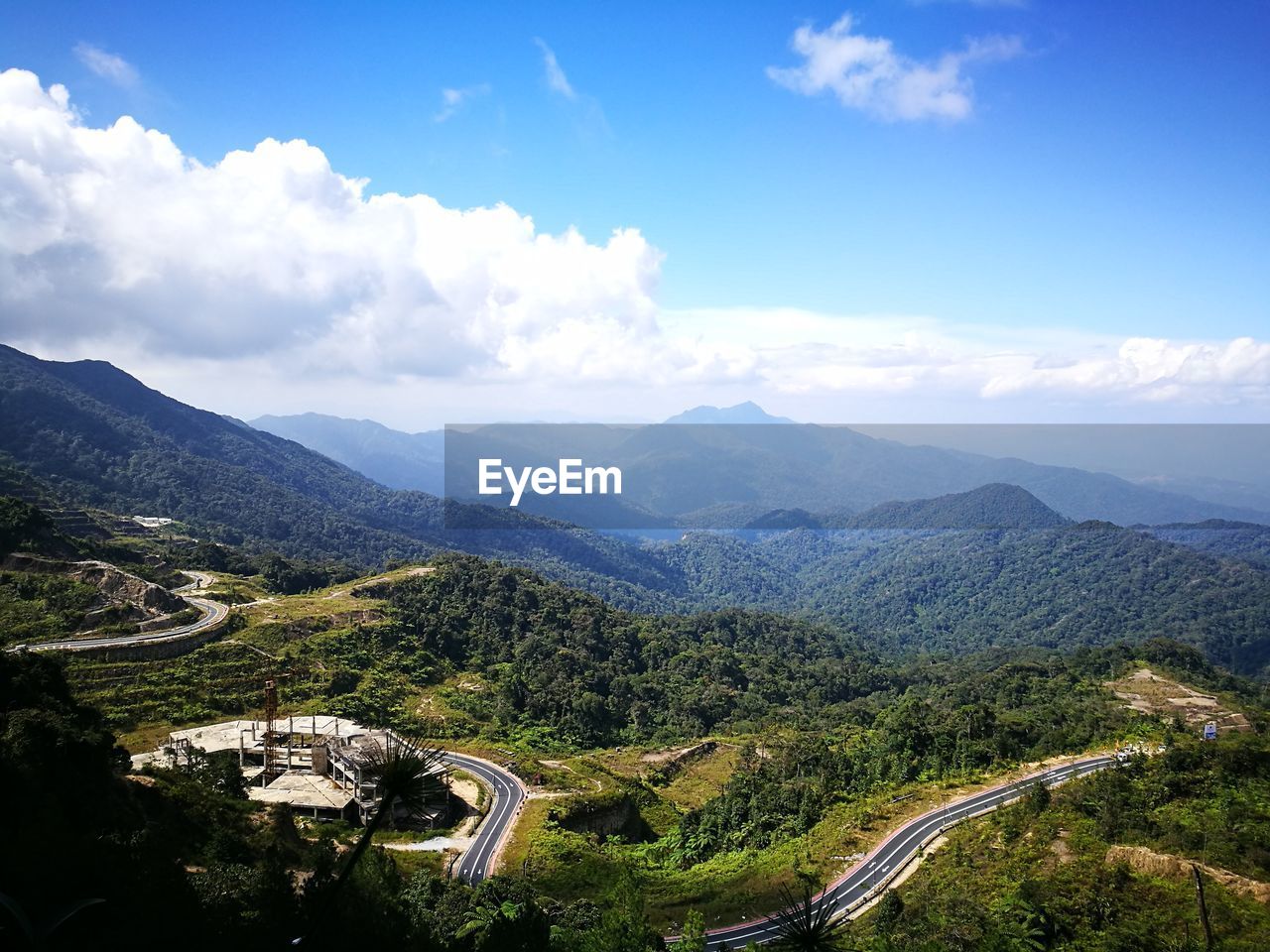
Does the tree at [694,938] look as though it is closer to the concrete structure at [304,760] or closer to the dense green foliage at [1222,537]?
the concrete structure at [304,760]

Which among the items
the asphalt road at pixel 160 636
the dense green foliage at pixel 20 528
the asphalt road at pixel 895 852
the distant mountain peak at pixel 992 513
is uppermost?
the dense green foliage at pixel 20 528

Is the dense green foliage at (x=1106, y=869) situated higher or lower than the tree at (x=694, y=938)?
lower

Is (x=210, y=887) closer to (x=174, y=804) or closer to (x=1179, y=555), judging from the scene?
(x=174, y=804)

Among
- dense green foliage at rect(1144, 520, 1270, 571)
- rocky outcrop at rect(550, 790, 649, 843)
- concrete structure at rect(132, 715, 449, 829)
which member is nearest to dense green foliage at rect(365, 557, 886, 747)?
rocky outcrop at rect(550, 790, 649, 843)

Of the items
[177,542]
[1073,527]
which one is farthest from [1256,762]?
[1073,527]

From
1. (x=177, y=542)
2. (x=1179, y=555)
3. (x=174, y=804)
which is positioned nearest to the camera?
(x=174, y=804)

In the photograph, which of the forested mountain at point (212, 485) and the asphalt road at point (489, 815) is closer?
the asphalt road at point (489, 815)

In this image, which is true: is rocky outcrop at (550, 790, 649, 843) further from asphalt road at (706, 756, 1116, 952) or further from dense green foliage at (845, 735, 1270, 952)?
dense green foliage at (845, 735, 1270, 952)

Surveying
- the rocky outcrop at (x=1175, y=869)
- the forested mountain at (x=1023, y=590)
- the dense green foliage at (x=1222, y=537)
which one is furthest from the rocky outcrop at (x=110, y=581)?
the dense green foliage at (x=1222, y=537)
